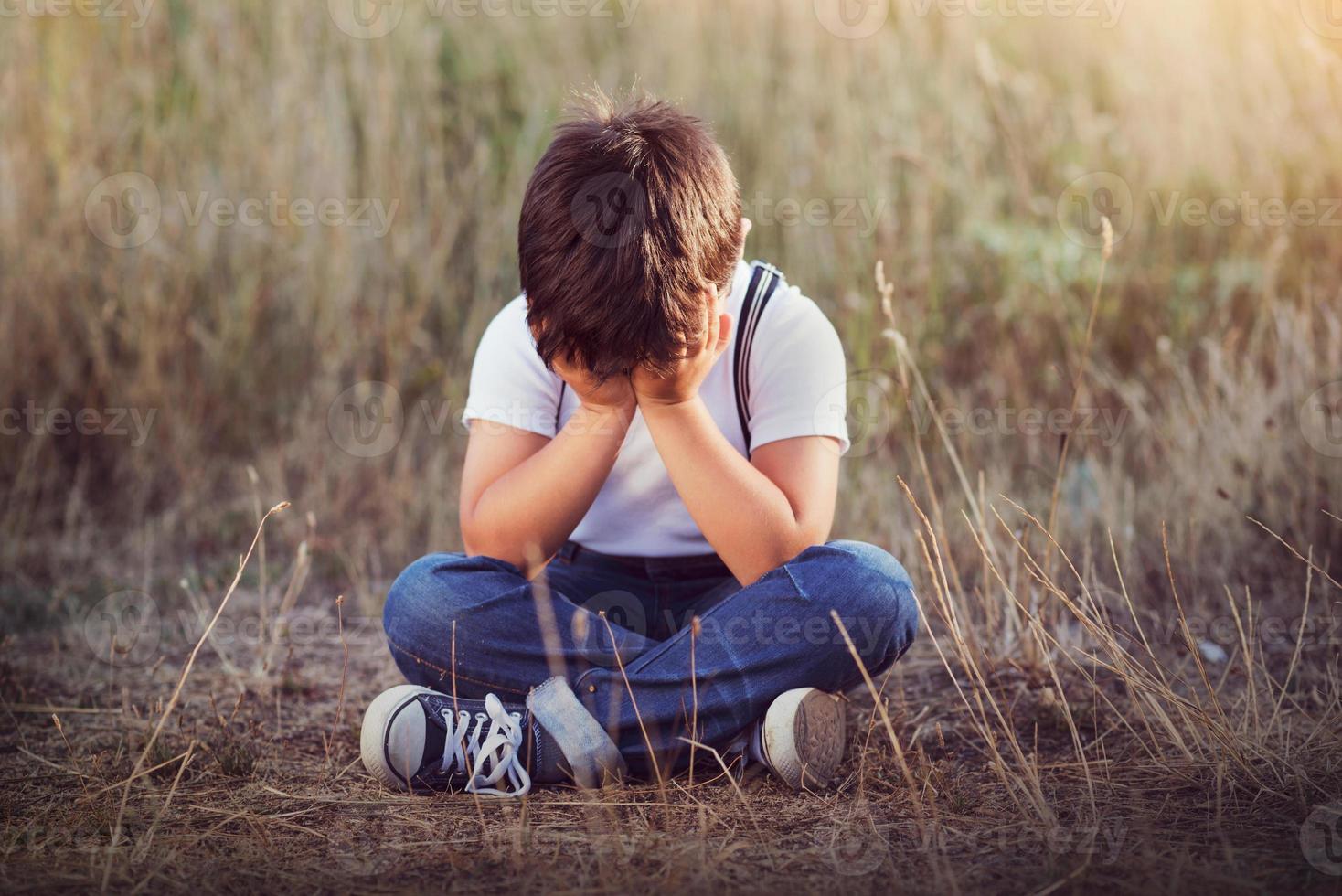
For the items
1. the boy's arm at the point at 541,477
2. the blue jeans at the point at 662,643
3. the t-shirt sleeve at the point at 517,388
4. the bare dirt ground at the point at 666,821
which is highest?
the t-shirt sleeve at the point at 517,388

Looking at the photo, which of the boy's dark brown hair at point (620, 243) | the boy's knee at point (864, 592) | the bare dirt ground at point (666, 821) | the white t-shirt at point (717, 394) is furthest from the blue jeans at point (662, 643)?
the boy's dark brown hair at point (620, 243)

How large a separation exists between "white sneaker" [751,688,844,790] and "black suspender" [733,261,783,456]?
46 centimetres

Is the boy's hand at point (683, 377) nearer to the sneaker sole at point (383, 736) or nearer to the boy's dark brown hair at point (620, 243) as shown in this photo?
the boy's dark brown hair at point (620, 243)

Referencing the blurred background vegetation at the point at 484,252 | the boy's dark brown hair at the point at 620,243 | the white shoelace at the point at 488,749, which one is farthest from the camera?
the blurred background vegetation at the point at 484,252

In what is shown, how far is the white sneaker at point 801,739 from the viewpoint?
64.3 inches

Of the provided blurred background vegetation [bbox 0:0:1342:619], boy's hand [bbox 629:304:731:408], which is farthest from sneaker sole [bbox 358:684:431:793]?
blurred background vegetation [bbox 0:0:1342:619]

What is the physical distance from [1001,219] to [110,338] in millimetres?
2781

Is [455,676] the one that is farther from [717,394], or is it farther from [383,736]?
[717,394]

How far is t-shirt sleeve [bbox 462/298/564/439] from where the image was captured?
1.88m

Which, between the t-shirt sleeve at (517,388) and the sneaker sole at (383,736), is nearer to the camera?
the sneaker sole at (383,736)

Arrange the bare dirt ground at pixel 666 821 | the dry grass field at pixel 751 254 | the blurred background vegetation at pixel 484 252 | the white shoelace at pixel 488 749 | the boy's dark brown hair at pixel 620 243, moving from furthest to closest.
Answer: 1. the blurred background vegetation at pixel 484 252
2. the dry grass field at pixel 751 254
3. the white shoelace at pixel 488 749
4. the boy's dark brown hair at pixel 620 243
5. the bare dirt ground at pixel 666 821

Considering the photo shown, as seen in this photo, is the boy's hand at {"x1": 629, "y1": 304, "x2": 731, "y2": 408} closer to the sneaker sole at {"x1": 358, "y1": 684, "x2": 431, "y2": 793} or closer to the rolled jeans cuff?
the rolled jeans cuff

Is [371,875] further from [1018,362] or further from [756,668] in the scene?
[1018,362]

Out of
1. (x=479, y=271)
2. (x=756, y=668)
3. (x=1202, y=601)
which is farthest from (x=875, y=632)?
(x=479, y=271)
